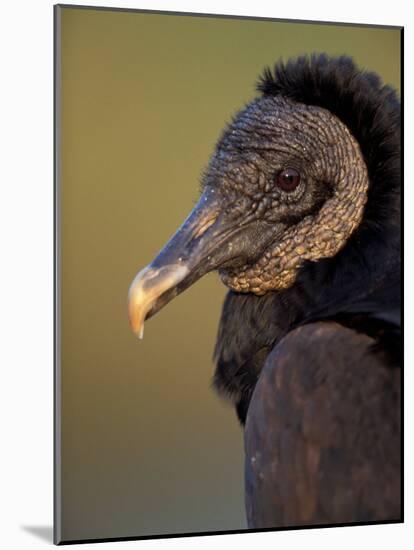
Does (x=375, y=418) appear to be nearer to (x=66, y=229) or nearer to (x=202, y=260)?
(x=202, y=260)

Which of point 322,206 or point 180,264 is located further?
point 322,206

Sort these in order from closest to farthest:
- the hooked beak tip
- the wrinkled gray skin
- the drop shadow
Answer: the hooked beak tip
the wrinkled gray skin
the drop shadow

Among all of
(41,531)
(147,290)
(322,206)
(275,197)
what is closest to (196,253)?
(147,290)

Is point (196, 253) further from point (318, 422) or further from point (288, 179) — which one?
point (318, 422)

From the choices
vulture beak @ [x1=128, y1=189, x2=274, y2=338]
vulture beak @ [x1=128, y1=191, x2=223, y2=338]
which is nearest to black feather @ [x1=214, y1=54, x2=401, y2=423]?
vulture beak @ [x1=128, y1=189, x2=274, y2=338]

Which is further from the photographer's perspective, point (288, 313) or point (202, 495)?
point (202, 495)

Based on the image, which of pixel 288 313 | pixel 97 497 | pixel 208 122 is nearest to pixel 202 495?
pixel 97 497

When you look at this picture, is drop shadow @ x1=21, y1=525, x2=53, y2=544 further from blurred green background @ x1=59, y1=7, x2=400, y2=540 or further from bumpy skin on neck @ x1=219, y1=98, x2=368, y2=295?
bumpy skin on neck @ x1=219, y1=98, x2=368, y2=295
